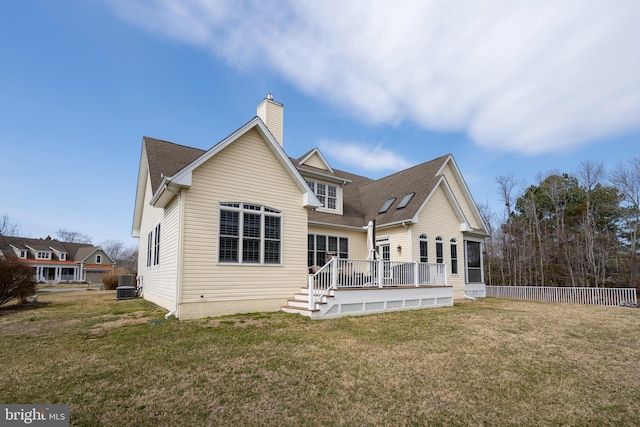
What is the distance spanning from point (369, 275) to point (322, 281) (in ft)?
6.71

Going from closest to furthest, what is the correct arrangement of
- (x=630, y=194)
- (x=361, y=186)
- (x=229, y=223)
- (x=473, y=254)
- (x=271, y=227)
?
(x=229, y=223) < (x=271, y=227) < (x=473, y=254) < (x=361, y=186) < (x=630, y=194)

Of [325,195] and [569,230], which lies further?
[569,230]

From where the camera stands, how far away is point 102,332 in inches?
297

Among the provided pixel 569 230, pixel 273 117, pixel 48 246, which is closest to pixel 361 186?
pixel 273 117

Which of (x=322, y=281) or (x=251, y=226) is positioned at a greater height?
(x=251, y=226)

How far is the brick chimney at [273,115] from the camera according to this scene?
15609mm

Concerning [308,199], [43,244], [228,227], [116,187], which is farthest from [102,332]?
[43,244]

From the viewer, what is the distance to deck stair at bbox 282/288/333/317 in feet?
32.4

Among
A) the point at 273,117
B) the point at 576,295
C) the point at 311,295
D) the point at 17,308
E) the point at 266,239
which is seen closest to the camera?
the point at 311,295

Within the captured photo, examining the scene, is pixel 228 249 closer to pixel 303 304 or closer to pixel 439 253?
pixel 303 304

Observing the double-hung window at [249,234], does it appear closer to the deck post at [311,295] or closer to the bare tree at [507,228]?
the deck post at [311,295]

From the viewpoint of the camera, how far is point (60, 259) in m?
51.4

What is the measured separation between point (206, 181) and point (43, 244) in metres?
57.8

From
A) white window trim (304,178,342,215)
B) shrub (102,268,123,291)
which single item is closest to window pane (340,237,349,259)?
white window trim (304,178,342,215)
